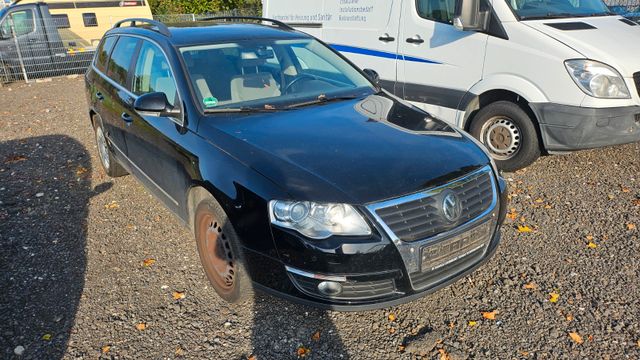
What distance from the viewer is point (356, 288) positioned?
8.46 feet

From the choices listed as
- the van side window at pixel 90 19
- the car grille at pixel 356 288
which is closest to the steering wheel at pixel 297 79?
the car grille at pixel 356 288

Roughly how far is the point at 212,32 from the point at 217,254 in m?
1.94

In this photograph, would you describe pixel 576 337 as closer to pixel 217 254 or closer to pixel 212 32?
pixel 217 254

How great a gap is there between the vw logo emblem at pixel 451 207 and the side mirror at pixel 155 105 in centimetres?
193

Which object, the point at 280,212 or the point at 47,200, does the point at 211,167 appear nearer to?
the point at 280,212

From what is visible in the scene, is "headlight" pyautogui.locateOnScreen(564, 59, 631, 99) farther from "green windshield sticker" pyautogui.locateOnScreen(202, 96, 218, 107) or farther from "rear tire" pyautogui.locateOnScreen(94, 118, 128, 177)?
"rear tire" pyautogui.locateOnScreen(94, 118, 128, 177)

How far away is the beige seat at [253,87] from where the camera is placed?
351 centimetres

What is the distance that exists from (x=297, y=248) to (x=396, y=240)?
519 millimetres

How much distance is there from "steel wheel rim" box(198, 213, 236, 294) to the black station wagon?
0.04 ft

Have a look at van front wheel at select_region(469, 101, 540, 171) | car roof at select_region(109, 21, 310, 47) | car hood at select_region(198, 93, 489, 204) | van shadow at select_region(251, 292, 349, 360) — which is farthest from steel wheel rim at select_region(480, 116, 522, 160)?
van shadow at select_region(251, 292, 349, 360)

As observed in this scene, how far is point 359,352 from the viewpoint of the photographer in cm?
278

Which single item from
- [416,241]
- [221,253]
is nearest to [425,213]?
[416,241]

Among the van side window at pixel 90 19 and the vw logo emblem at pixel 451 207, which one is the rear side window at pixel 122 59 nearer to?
the vw logo emblem at pixel 451 207

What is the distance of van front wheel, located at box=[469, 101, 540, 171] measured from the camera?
4.93 m
